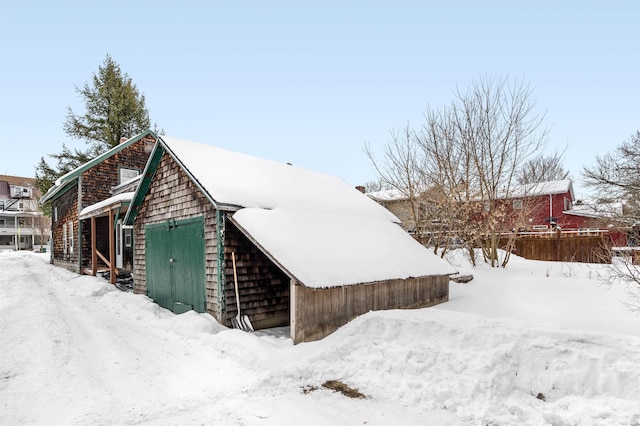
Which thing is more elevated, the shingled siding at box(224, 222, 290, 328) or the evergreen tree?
the evergreen tree

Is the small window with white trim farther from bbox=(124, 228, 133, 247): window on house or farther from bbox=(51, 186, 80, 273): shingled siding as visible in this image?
bbox=(124, 228, 133, 247): window on house

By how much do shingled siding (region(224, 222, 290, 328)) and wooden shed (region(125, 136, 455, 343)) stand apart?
0.03m

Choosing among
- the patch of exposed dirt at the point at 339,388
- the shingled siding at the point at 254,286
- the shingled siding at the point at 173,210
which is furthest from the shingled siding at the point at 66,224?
the patch of exposed dirt at the point at 339,388

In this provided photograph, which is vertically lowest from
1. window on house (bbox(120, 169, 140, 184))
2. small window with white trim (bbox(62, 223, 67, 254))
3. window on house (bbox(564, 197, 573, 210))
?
small window with white trim (bbox(62, 223, 67, 254))

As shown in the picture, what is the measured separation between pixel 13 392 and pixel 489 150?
1834 cm

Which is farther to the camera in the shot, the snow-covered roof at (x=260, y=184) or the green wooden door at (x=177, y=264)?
the green wooden door at (x=177, y=264)

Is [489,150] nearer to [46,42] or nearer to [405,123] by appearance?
[405,123]

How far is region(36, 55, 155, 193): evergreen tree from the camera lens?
2730cm

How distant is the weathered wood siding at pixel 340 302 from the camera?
699 centimetres

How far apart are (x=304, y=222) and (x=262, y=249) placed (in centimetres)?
227

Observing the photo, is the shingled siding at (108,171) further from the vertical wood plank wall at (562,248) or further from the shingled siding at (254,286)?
the vertical wood plank wall at (562,248)

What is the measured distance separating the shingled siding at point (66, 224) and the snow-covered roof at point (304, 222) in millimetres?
11287

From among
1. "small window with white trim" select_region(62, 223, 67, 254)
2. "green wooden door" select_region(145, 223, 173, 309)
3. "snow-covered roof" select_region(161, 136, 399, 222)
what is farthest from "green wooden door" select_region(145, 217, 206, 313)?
"small window with white trim" select_region(62, 223, 67, 254)

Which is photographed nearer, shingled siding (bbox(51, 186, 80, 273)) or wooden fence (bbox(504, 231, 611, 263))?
wooden fence (bbox(504, 231, 611, 263))
